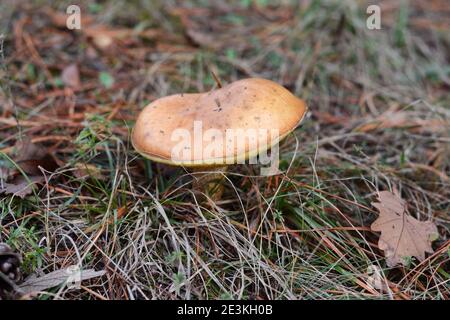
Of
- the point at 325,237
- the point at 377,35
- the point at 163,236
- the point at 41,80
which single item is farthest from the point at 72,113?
the point at 377,35

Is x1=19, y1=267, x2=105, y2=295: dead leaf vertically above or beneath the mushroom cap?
beneath

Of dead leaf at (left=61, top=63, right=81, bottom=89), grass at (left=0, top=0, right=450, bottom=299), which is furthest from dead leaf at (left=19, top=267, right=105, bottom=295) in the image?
dead leaf at (left=61, top=63, right=81, bottom=89)

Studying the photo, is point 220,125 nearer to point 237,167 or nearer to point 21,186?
point 237,167

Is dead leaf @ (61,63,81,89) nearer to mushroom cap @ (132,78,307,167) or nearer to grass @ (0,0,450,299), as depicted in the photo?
grass @ (0,0,450,299)

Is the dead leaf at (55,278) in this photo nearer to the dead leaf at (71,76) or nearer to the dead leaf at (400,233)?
the dead leaf at (400,233)

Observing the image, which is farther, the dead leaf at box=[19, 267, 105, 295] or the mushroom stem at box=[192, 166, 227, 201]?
the mushroom stem at box=[192, 166, 227, 201]
